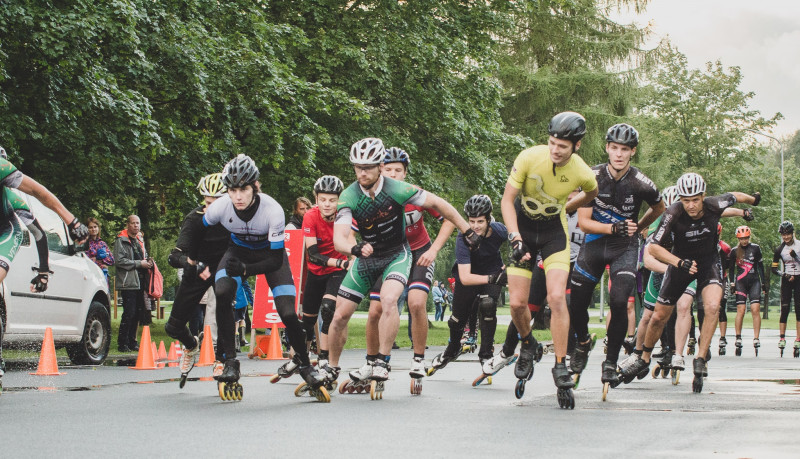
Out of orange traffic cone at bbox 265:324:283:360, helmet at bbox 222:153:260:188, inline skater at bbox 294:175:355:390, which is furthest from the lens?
orange traffic cone at bbox 265:324:283:360

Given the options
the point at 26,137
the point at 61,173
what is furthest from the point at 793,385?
the point at 61,173

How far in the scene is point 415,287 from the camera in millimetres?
10203

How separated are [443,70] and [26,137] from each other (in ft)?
40.7

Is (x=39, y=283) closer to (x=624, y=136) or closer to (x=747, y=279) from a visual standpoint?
(x=624, y=136)

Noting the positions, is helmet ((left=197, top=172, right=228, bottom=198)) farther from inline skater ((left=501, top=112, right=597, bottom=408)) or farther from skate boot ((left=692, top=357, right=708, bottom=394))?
skate boot ((left=692, top=357, right=708, bottom=394))

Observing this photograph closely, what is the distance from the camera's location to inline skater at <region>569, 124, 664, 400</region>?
9.27m

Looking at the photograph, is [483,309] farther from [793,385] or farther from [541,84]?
[541,84]

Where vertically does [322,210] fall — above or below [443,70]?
below

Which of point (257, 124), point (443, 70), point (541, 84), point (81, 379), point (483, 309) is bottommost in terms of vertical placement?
point (81, 379)

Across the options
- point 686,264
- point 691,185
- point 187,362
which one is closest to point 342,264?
point 187,362

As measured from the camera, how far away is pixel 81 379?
11.5m

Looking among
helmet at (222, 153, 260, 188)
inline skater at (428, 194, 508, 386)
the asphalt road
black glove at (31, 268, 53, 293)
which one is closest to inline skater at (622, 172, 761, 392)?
the asphalt road

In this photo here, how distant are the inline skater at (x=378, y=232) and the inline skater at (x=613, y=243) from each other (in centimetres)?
118

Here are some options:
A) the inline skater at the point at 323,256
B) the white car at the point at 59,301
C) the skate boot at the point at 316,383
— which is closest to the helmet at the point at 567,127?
the skate boot at the point at 316,383
